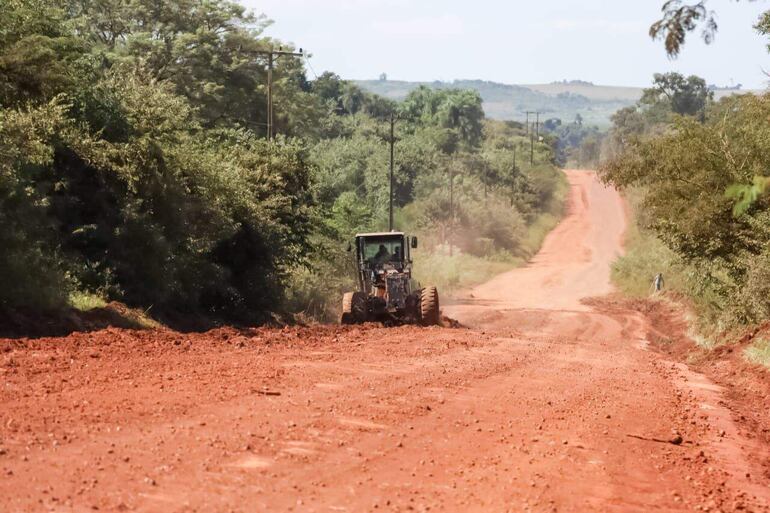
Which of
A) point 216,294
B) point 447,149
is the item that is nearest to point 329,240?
point 216,294

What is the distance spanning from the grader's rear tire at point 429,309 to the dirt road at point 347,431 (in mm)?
7416

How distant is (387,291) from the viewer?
27922 millimetres

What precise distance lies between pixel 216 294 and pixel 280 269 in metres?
3.79

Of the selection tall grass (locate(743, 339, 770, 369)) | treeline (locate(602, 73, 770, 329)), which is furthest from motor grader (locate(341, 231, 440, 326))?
tall grass (locate(743, 339, 770, 369))

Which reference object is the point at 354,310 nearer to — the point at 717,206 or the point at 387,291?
the point at 387,291

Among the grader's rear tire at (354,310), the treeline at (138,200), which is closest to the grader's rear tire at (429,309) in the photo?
the grader's rear tire at (354,310)

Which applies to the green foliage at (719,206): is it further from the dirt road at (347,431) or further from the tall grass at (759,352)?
the dirt road at (347,431)

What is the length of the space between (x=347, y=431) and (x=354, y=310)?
1632cm

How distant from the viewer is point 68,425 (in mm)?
10219

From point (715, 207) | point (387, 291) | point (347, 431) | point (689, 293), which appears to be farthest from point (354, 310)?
point (347, 431)

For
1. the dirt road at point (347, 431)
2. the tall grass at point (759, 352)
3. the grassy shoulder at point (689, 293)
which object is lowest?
the grassy shoulder at point (689, 293)

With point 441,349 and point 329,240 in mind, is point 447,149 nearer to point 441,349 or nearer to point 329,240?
point 329,240

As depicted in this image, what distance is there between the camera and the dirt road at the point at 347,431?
874cm

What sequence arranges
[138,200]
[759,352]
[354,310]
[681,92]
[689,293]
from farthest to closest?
1. [681,92]
2. [689,293]
3. [354,310]
4. [138,200]
5. [759,352]
